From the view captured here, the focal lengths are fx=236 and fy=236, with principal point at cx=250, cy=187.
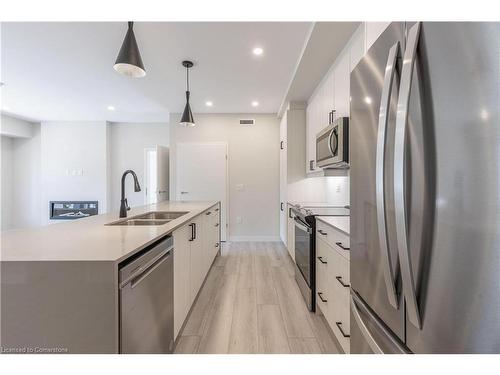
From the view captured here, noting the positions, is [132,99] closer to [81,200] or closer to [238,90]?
[238,90]

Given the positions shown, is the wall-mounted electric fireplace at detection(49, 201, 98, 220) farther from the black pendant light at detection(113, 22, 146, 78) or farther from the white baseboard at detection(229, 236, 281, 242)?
the black pendant light at detection(113, 22, 146, 78)

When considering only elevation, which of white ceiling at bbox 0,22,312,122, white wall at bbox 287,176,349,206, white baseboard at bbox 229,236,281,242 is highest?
white ceiling at bbox 0,22,312,122

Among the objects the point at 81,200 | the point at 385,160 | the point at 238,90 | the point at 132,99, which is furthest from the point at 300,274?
the point at 81,200

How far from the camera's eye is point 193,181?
4934 millimetres

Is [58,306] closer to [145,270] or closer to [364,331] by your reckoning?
[145,270]

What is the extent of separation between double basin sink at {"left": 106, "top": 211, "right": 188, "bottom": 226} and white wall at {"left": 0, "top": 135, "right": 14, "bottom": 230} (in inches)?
223

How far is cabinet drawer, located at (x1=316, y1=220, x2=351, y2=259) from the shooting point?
1.43 metres

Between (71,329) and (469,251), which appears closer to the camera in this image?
(469,251)

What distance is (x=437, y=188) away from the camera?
0.59 metres

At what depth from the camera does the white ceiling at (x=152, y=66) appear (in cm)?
229

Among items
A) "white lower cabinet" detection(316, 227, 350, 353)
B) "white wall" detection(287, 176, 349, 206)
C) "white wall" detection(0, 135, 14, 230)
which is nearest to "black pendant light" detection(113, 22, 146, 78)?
"white lower cabinet" detection(316, 227, 350, 353)
